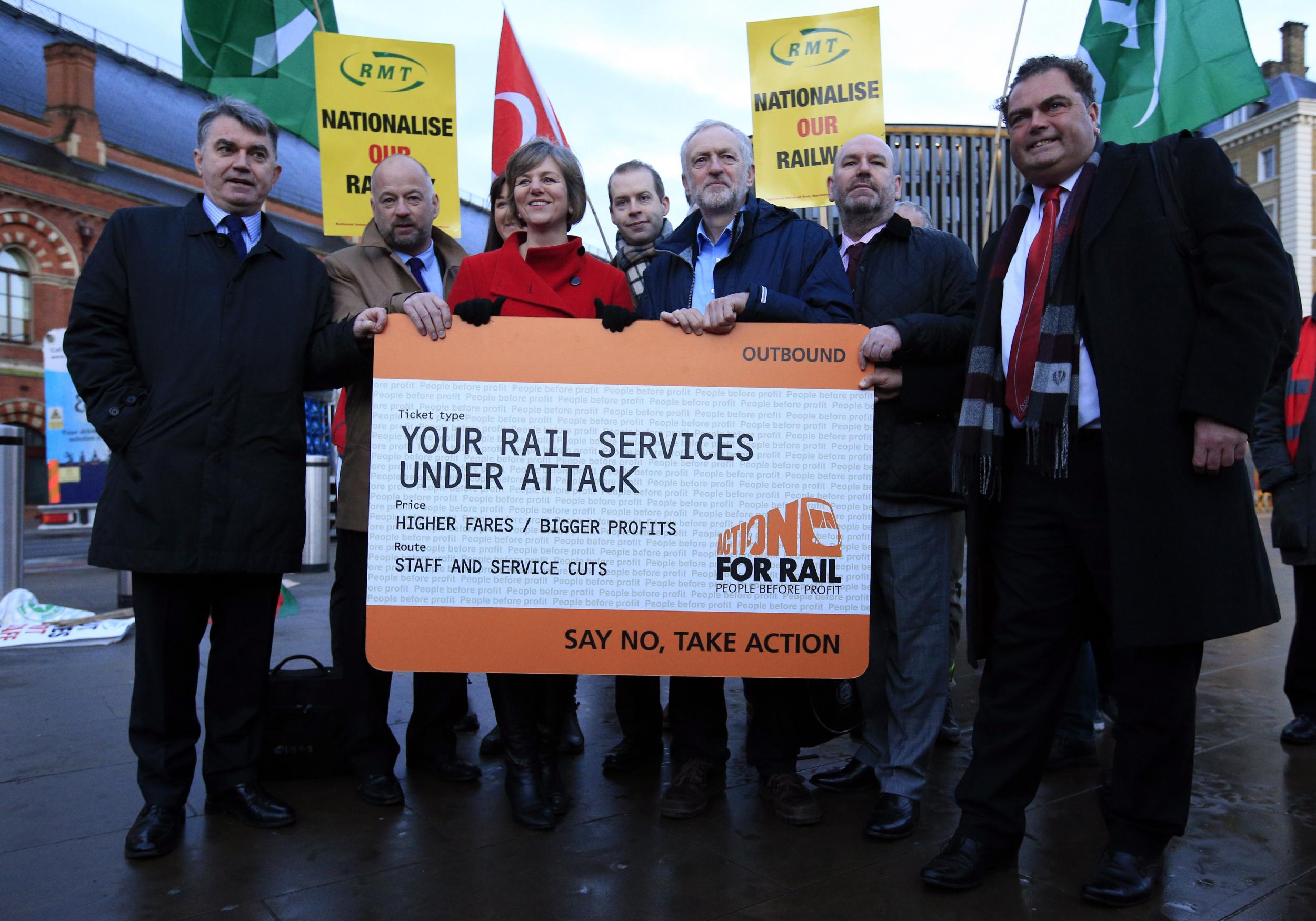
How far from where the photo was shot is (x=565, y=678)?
11.1 ft

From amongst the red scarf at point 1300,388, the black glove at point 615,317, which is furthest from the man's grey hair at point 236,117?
the red scarf at point 1300,388

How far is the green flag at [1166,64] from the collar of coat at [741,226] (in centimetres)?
454

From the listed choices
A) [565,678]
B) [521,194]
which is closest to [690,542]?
[565,678]

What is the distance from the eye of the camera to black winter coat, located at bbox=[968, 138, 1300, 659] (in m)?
2.35

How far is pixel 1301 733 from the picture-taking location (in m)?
3.82

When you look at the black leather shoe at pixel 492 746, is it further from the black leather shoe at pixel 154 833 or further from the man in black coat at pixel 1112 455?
the man in black coat at pixel 1112 455

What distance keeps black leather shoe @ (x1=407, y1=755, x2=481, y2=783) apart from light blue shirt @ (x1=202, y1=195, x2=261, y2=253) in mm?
1880

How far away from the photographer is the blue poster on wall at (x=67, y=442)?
16828 millimetres

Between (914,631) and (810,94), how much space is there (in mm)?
4789

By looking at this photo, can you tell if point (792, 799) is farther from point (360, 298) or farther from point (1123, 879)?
point (360, 298)

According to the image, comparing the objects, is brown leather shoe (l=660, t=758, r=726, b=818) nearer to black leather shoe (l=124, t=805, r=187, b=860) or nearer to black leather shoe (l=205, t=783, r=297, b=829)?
black leather shoe (l=205, t=783, r=297, b=829)

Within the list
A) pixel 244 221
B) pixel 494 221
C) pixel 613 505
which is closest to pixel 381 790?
pixel 613 505

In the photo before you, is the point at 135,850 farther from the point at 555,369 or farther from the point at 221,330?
the point at 555,369

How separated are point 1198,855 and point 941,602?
3.22 ft
